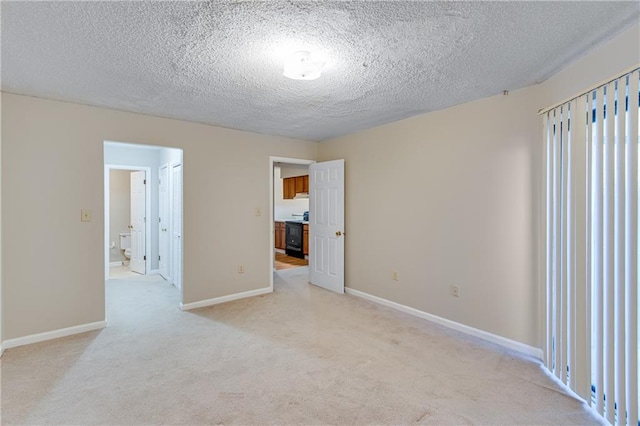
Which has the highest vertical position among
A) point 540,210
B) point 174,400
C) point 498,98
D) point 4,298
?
point 498,98

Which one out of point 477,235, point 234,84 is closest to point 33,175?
point 234,84

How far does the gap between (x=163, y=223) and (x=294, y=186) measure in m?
3.58

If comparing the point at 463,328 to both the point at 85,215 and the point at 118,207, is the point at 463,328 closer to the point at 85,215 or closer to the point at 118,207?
the point at 85,215

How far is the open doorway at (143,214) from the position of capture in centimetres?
486

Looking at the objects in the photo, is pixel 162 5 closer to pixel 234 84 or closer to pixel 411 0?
pixel 234 84

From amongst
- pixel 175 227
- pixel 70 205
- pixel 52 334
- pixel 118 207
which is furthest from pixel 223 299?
pixel 118 207

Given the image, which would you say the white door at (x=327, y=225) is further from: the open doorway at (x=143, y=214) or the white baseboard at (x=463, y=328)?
the open doorway at (x=143, y=214)

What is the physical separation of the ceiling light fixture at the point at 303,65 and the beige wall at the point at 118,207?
587 cm

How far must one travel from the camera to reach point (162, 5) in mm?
1560

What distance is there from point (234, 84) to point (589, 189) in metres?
2.73

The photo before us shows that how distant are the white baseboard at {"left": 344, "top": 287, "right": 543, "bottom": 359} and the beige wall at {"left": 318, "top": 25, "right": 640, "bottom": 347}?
5cm

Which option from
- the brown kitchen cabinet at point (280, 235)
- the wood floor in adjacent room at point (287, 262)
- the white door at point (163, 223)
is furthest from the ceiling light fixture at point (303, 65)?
the brown kitchen cabinet at point (280, 235)

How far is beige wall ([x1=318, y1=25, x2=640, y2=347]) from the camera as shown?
8.49 ft

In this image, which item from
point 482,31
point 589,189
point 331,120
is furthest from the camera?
point 331,120
